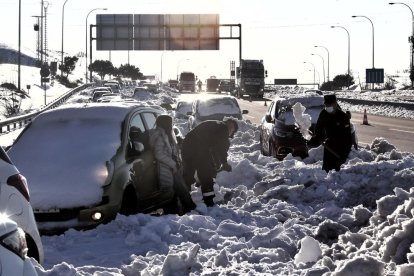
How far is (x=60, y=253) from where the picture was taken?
8742 millimetres

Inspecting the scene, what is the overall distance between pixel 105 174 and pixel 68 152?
747 millimetres

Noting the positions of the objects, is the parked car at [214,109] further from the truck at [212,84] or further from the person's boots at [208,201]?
the truck at [212,84]

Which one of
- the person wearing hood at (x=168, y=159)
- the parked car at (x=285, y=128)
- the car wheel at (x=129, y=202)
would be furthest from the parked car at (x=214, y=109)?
the car wheel at (x=129, y=202)

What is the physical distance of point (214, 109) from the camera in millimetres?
26812

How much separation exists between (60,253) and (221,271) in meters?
1.92

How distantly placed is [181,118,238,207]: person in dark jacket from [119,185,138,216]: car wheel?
2.36 m

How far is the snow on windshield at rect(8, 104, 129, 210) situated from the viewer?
9.51 m

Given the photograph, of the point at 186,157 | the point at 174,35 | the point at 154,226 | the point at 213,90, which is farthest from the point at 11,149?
the point at 213,90

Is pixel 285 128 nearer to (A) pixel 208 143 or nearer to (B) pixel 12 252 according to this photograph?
(A) pixel 208 143

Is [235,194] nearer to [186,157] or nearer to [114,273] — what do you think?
[186,157]

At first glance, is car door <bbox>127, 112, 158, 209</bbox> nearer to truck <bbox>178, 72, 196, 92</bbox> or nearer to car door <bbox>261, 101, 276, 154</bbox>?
car door <bbox>261, 101, 276, 154</bbox>

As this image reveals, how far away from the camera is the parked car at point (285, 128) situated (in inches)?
744

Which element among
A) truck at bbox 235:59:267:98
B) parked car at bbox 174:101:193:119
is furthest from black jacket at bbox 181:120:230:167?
truck at bbox 235:59:267:98

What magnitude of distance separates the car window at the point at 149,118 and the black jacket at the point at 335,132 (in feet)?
10.5
